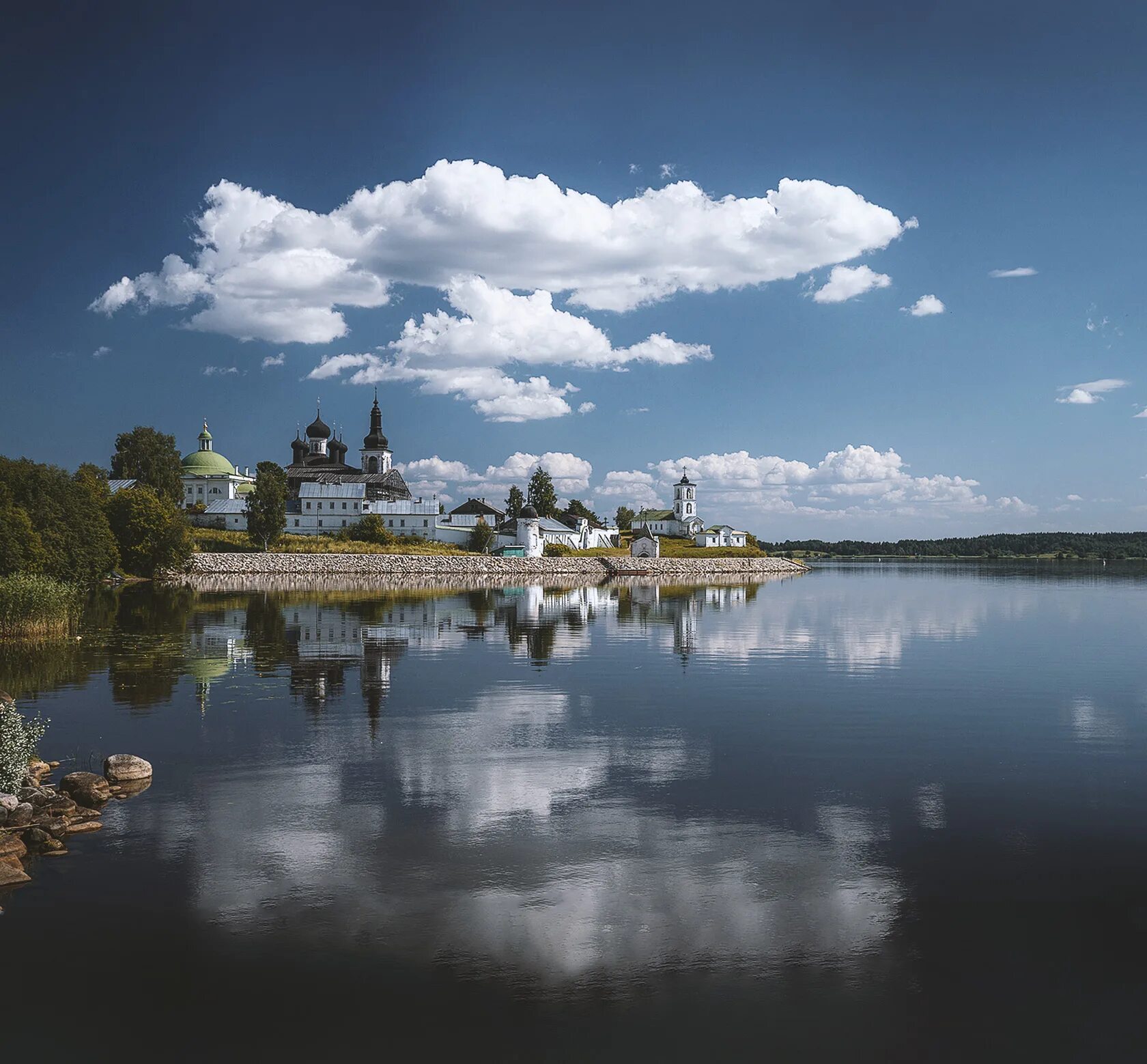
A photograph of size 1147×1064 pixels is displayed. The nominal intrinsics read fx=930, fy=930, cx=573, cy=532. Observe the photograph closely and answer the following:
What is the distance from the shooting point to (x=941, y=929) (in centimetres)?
1112

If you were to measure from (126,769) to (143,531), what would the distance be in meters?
74.2

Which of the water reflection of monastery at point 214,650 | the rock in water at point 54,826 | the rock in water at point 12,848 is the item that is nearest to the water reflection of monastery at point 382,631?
the water reflection of monastery at point 214,650

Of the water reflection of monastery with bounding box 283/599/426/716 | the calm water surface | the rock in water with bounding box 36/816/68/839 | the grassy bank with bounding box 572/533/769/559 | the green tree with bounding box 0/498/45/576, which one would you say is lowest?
the calm water surface

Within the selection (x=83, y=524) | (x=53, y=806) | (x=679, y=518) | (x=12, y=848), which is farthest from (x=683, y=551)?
(x=12, y=848)

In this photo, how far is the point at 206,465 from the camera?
139375mm

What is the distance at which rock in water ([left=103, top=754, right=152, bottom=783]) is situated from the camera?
16703 mm

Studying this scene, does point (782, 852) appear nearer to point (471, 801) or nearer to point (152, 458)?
point (471, 801)

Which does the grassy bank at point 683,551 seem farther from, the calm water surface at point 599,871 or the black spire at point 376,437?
the calm water surface at point 599,871

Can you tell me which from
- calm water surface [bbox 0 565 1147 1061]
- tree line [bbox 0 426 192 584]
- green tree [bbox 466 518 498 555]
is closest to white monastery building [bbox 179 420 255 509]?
tree line [bbox 0 426 192 584]

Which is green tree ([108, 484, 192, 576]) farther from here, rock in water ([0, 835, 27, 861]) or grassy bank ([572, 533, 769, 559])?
rock in water ([0, 835, 27, 861])

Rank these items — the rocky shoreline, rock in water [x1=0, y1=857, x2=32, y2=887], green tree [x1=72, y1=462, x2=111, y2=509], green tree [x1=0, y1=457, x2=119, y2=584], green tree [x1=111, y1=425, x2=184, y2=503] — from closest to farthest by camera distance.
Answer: rock in water [x1=0, y1=857, x2=32, y2=887], the rocky shoreline, green tree [x1=0, y1=457, x2=119, y2=584], green tree [x1=72, y1=462, x2=111, y2=509], green tree [x1=111, y1=425, x2=184, y2=503]

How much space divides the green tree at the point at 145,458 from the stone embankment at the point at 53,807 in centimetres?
10867

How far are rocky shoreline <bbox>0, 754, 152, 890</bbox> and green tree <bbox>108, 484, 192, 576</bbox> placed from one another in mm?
71942

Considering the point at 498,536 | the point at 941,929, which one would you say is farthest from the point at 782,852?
the point at 498,536
